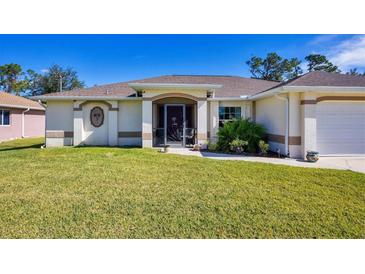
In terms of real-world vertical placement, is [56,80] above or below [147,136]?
above


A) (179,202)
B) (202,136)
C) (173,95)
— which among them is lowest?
(179,202)

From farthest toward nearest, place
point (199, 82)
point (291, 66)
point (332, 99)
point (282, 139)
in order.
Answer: point (291, 66) < point (199, 82) < point (282, 139) < point (332, 99)

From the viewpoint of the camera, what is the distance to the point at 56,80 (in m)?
39.9

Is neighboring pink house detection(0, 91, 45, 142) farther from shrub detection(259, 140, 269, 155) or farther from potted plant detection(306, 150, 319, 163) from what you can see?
potted plant detection(306, 150, 319, 163)

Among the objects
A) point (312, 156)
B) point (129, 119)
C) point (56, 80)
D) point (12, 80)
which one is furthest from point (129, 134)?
point (12, 80)

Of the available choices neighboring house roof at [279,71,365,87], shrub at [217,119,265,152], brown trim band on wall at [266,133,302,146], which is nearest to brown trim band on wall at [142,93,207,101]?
shrub at [217,119,265,152]

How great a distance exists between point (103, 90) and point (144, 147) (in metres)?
5.36

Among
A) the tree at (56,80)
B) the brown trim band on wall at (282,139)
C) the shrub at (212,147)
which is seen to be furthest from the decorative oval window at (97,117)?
the tree at (56,80)

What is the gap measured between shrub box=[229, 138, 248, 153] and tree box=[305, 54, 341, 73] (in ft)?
103

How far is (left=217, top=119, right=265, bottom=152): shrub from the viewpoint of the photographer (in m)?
11.0

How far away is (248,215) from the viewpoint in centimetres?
419

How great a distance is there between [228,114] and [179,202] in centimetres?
978

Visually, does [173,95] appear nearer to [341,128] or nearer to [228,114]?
[228,114]
